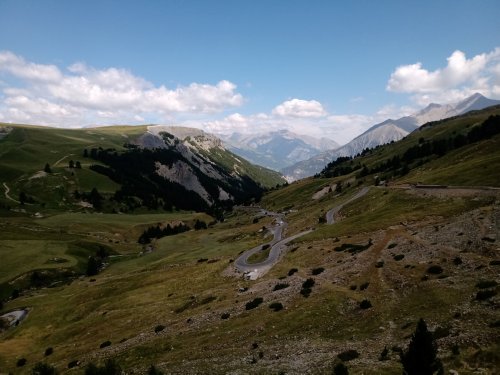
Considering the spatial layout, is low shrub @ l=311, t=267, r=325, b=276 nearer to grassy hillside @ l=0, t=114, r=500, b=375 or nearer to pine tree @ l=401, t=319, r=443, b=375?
grassy hillside @ l=0, t=114, r=500, b=375

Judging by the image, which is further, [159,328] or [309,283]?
[159,328]

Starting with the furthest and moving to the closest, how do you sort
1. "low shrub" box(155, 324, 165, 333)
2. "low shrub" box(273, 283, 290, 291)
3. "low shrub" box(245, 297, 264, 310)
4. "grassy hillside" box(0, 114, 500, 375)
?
"low shrub" box(273, 283, 290, 291) → "low shrub" box(155, 324, 165, 333) → "low shrub" box(245, 297, 264, 310) → "grassy hillside" box(0, 114, 500, 375)

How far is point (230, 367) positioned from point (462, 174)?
350ft

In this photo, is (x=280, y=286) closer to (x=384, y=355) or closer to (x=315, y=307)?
(x=315, y=307)

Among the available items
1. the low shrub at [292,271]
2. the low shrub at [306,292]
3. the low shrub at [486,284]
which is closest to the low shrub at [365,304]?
the low shrub at [306,292]

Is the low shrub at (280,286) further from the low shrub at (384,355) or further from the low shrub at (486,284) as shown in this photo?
the low shrub at (384,355)

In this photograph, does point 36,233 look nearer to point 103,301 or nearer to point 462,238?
point 103,301

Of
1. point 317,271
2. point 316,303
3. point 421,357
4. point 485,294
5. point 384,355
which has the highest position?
point 421,357

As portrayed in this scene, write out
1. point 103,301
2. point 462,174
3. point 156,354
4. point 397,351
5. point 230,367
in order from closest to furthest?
point 397,351
point 230,367
point 156,354
point 103,301
point 462,174

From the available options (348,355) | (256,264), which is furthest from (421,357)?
(256,264)

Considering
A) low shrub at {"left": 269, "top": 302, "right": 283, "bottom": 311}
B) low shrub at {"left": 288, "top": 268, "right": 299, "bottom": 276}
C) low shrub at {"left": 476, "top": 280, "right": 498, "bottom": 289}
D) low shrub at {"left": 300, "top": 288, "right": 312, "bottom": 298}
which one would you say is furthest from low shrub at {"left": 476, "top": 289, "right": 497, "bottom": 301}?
low shrub at {"left": 288, "top": 268, "right": 299, "bottom": 276}

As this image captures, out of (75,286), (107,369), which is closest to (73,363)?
(107,369)

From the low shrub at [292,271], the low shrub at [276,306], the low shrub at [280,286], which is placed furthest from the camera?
the low shrub at [292,271]

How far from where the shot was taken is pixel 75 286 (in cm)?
12100
